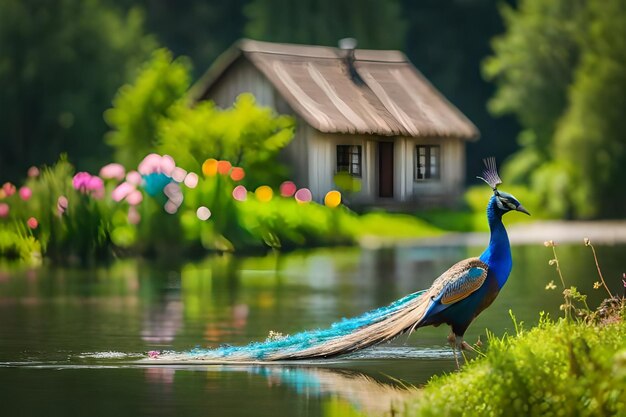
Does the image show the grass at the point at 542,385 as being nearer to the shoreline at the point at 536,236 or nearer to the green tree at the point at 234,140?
the shoreline at the point at 536,236

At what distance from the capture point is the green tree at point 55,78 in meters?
55.2

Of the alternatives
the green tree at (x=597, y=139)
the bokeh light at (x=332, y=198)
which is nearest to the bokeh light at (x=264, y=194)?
→ the bokeh light at (x=332, y=198)

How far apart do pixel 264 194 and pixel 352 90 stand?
26.9 feet

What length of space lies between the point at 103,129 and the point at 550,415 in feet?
153

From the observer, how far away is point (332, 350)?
49.3 feet

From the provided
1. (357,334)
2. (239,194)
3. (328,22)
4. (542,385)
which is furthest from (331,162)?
(542,385)

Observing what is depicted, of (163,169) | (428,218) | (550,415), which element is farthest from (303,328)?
(428,218)

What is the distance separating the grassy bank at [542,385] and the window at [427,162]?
36810 millimetres

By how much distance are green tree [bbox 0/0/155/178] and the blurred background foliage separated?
5 cm

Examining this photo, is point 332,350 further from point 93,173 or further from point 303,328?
point 93,173

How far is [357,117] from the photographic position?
152 feet

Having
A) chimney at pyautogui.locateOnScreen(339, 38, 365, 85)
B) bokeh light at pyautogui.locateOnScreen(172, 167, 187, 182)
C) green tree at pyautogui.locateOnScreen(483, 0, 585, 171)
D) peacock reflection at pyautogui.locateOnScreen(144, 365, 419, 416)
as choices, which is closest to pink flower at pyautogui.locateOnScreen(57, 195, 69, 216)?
bokeh light at pyautogui.locateOnScreen(172, 167, 187, 182)

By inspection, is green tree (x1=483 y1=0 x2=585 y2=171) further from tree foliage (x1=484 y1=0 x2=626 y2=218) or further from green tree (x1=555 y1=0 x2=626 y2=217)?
green tree (x1=555 y1=0 x2=626 y2=217)

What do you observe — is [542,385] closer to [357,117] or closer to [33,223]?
[33,223]
